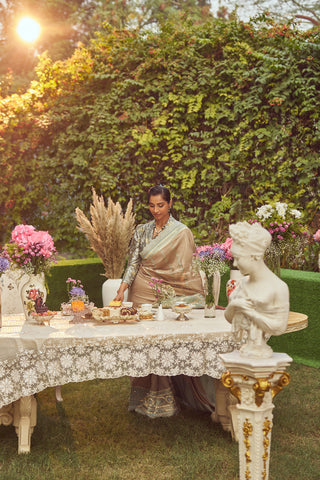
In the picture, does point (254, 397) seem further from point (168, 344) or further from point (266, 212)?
point (266, 212)

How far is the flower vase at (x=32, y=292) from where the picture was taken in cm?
366

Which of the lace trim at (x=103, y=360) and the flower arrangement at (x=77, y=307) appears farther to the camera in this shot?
the flower arrangement at (x=77, y=307)

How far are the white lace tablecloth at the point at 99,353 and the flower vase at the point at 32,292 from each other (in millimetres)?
266

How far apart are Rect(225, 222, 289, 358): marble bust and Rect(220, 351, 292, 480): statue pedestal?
0.08 meters

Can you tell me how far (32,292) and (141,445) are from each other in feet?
4.31

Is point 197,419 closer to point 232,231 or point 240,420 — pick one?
point 240,420

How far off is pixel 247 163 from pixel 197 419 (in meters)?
3.57

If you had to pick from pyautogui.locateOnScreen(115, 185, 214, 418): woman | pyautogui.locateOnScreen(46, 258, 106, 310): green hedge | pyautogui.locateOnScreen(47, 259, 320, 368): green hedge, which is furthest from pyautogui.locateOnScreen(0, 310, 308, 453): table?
pyautogui.locateOnScreen(46, 258, 106, 310): green hedge

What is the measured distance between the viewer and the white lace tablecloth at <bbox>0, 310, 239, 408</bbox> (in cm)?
321

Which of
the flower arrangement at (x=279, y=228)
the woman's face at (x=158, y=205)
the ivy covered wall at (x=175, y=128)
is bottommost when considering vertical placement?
the flower arrangement at (x=279, y=228)

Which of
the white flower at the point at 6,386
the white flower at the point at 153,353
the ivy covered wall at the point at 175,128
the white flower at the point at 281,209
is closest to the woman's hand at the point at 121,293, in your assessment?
the white flower at the point at 153,353

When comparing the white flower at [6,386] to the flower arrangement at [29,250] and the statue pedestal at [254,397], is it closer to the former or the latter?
the flower arrangement at [29,250]

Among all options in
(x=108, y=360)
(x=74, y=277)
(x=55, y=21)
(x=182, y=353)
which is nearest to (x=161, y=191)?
(x=182, y=353)

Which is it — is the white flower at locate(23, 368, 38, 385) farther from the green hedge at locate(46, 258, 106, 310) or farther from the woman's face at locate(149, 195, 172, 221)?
the green hedge at locate(46, 258, 106, 310)
